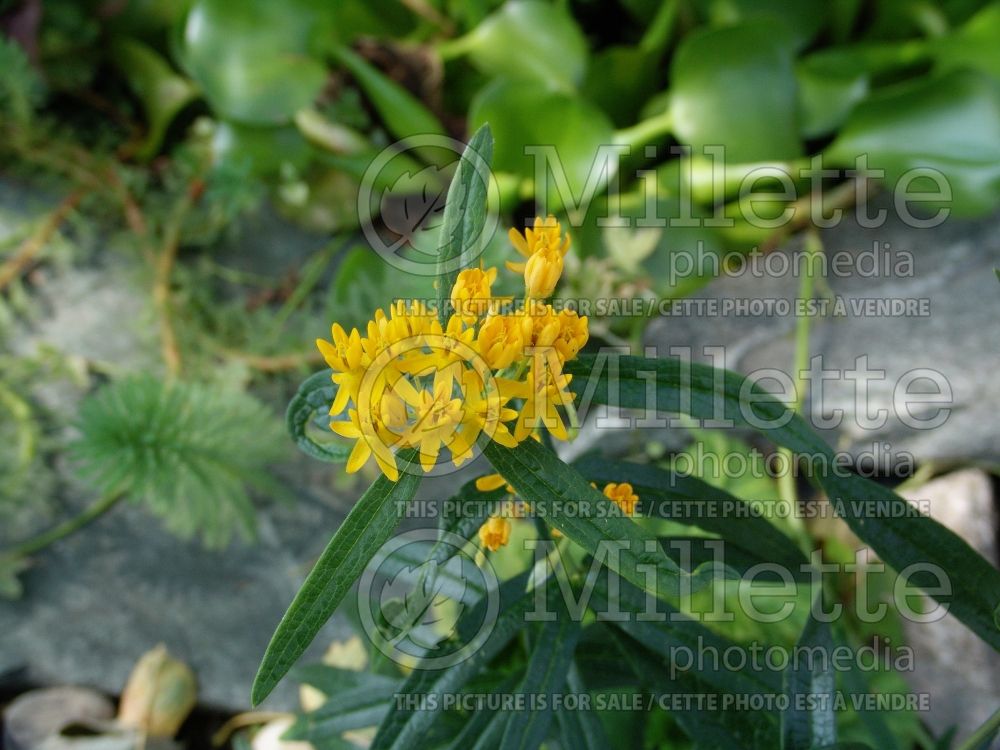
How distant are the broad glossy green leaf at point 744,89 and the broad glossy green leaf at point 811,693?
0.70m

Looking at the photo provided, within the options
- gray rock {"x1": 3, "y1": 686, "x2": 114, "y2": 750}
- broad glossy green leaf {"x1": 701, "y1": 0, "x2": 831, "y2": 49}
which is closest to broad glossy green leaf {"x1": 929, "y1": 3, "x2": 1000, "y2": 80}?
broad glossy green leaf {"x1": 701, "y1": 0, "x2": 831, "y2": 49}

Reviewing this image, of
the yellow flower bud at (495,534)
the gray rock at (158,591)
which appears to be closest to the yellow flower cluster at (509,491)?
the yellow flower bud at (495,534)

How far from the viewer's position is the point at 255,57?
1105mm

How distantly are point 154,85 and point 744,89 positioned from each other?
2.87 feet

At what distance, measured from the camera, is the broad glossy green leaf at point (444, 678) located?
48 centimetres

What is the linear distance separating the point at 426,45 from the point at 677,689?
0.98m

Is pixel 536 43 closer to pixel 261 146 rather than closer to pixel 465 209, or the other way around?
pixel 261 146

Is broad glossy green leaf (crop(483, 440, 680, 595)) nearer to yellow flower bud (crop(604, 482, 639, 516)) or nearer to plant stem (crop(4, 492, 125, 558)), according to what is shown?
yellow flower bud (crop(604, 482, 639, 516))

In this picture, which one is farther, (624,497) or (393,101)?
(393,101)

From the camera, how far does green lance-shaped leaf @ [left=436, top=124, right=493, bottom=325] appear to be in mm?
446

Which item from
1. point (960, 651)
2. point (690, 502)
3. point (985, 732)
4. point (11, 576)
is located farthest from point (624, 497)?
point (11, 576)

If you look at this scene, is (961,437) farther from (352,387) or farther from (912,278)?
(352,387)

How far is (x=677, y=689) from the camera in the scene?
0.54m

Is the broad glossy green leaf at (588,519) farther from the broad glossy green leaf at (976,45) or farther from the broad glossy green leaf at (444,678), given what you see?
the broad glossy green leaf at (976,45)
